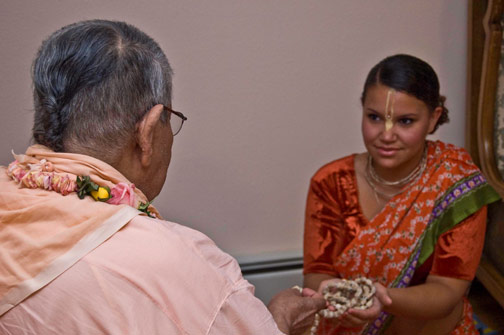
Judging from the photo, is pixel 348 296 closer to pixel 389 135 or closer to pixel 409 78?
pixel 389 135

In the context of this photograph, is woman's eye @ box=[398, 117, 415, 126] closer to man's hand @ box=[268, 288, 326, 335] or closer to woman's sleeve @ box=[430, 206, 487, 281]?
woman's sleeve @ box=[430, 206, 487, 281]

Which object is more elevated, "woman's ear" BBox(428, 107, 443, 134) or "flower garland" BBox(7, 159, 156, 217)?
"flower garland" BBox(7, 159, 156, 217)

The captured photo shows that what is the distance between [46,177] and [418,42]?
2197 mm

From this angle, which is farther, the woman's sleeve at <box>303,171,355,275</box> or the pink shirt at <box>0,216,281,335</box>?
the woman's sleeve at <box>303,171,355,275</box>

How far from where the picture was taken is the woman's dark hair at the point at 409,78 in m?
1.91

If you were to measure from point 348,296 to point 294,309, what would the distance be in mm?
369

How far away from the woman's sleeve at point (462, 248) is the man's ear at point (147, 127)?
4.12ft

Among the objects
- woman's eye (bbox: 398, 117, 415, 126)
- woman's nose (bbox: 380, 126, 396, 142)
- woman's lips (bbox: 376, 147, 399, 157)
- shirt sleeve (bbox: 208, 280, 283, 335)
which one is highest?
woman's eye (bbox: 398, 117, 415, 126)

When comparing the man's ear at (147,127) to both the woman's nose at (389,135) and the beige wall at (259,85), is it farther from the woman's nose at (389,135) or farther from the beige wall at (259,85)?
the beige wall at (259,85)

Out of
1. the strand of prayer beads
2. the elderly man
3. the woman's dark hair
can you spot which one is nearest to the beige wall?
the woman's dark hair

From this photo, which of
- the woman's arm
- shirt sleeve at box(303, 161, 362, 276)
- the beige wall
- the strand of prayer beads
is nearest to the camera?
the strand of prayer beads

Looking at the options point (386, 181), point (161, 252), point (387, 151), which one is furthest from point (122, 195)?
point (386, 181)

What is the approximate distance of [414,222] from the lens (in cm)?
202

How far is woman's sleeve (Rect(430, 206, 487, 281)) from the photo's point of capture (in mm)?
1938
